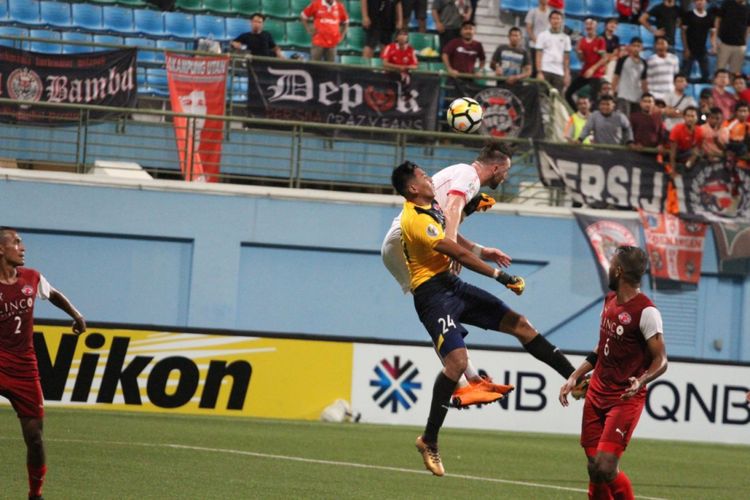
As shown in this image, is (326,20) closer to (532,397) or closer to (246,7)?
(246,7)

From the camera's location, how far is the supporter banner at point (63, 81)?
19.6 m

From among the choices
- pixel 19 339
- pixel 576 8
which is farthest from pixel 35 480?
pixel 576 8

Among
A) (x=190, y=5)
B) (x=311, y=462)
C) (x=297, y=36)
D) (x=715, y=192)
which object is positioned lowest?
(x=311, y=462)

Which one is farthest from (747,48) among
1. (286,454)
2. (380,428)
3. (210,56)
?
(286,454)

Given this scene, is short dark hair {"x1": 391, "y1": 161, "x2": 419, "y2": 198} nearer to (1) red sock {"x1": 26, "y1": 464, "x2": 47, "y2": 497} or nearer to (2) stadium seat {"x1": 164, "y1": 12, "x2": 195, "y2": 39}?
(1) red sock {"x1": 26, "y1": 464, "x2": 47, "y2": 497}

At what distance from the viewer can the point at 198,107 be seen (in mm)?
21031

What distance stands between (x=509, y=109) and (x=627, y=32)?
5.13 meters

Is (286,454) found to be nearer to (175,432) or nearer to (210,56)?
(175,432)

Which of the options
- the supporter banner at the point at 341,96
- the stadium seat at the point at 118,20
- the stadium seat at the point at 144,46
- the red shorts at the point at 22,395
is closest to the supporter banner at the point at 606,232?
the supporter banner at the point at 341,96

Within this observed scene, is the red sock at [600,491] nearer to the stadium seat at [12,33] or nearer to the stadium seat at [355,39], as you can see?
the stadium seat at [12,33]

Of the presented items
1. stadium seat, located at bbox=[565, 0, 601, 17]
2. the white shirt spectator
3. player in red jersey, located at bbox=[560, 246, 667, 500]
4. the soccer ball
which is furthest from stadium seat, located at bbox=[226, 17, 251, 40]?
player in red jersey, located at bbox=[560, 246, 667, 500]

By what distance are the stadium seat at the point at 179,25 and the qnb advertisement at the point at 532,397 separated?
7269 millimetres

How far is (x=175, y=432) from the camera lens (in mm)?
15258

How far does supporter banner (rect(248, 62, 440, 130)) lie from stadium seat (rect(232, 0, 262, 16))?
348 centimetres
